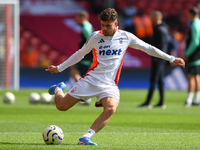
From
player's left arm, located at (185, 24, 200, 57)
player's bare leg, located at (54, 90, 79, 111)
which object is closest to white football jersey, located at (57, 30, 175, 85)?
player's bare leg, located at (54, 90, 79, 111)

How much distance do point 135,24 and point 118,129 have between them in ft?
66.3

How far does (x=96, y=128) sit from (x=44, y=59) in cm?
2012

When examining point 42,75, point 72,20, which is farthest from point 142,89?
point 72,20

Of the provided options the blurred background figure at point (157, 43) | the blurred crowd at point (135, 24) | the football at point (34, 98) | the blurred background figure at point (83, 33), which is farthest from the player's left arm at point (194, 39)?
the blurred crowd at point (135, 24)

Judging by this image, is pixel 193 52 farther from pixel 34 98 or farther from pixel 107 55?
pixel 107 55

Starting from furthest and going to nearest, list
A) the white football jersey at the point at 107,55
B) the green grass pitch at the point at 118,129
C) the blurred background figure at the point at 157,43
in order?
the blurred background figure at the point at 157,43 → the white football jersey at the point at 107,55 → the green grass pitch at the point at 118,129

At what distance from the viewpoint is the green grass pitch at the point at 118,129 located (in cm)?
590

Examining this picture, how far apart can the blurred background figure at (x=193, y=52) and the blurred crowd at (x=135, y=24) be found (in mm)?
12937

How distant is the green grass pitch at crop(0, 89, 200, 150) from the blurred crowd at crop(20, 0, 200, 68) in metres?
14.8

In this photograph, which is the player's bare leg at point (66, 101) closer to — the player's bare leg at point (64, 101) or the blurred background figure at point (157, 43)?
the player's bare leg at point (64, 101)

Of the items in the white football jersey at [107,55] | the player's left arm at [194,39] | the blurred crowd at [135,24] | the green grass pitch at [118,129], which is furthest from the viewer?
the blurred crowd at [135,24]

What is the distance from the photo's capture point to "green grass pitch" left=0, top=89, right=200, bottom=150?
5898mm

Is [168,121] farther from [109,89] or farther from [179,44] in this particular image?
[179,44]

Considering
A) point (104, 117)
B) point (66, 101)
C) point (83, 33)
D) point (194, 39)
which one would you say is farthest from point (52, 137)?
point (194, 39)
